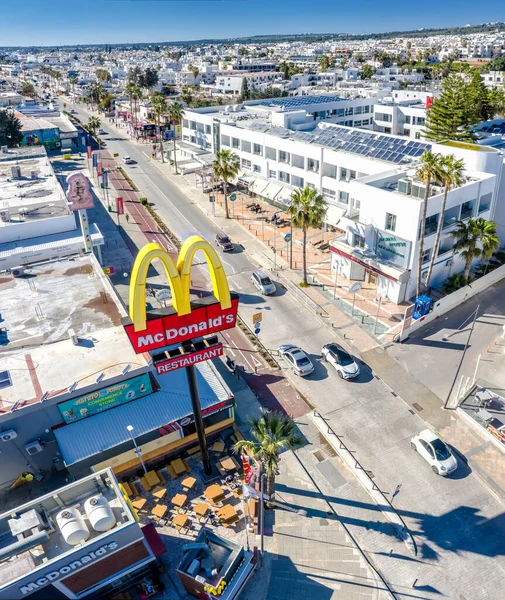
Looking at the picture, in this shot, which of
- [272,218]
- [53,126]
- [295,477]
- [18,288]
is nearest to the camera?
[295,477]

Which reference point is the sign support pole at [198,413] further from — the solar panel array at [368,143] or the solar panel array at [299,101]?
the solar panel array at [299,101]

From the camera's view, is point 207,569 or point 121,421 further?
point 121,421

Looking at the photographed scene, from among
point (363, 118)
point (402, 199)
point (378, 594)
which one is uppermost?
point (363, 118)

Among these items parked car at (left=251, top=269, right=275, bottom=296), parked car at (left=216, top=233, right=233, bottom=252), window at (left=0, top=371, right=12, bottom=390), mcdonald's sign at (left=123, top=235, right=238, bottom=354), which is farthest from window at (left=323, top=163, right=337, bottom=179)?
window at (left=0, top=371, right=12, bottom=390)

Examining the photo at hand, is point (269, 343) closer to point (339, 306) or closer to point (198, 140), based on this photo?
point (339, 306)

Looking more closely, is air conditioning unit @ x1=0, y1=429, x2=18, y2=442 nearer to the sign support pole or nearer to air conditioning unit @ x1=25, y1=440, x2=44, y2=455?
air conditioning unit @ x1=25, y1=440, x2=44, y2=455

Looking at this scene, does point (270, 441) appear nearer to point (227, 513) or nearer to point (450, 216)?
point (227, 513)

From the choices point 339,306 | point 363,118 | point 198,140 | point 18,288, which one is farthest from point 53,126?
point 339,306
